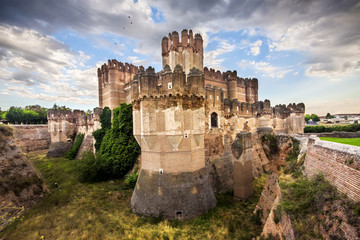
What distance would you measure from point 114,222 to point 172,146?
5906 millimetres

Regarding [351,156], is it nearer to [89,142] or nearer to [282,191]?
[282,191]

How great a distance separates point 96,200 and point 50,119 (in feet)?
75.8

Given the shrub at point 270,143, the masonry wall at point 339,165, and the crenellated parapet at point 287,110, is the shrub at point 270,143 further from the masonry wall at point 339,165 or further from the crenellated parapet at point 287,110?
the masonry wall at point 339,165

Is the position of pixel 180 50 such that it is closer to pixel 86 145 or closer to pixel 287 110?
pixel 287 110

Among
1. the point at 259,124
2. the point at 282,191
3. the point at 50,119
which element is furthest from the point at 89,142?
the point at 282,191

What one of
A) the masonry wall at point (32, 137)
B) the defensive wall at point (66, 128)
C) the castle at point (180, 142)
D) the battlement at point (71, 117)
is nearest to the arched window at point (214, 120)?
the castle at point (180, 142)

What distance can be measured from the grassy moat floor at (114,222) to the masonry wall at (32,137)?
24.1 meters

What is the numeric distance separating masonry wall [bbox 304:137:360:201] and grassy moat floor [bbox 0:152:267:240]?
5470mm

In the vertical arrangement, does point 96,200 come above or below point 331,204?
below

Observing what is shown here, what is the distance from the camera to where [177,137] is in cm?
1148

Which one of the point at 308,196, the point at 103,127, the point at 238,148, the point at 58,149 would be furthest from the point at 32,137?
the point at 308,196

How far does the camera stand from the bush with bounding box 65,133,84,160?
27.7 m

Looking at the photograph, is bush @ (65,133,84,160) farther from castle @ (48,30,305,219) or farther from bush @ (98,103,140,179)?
castle @ (48,30,305,219)

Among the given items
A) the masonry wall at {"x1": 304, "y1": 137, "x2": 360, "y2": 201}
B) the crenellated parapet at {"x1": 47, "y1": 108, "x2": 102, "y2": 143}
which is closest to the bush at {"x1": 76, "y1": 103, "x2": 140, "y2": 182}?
the crenellated parapet at {"x1": 47, "y1": 108, "x2": 102, "y2": 143}
